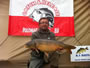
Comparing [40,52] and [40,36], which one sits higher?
[40,36]

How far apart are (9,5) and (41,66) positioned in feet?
4.75

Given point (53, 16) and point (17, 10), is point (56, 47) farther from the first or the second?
point (17, 10)

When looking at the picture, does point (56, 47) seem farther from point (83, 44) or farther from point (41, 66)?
point (83, 44)

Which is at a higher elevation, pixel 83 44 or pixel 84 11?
pixel 84 11

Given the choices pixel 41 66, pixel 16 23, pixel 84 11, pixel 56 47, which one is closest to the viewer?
pixel 56 47

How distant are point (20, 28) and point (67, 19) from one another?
102 centimetres

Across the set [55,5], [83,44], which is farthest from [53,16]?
[83,44]

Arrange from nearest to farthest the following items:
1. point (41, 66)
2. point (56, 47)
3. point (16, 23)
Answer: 1. point (56, 47)
2. point (41, 66)
3. point (16, 23)

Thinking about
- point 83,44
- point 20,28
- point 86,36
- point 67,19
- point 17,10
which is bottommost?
point 83,44

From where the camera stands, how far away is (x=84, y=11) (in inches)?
111

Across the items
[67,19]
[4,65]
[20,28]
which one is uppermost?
[67,19]

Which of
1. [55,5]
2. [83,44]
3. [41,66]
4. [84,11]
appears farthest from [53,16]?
[41,66]

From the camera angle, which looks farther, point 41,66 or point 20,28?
point 20,28

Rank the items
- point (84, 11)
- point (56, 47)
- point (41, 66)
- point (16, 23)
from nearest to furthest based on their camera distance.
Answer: point (56, 47), point (41, 66), point (16, 23), point (84, 11)
